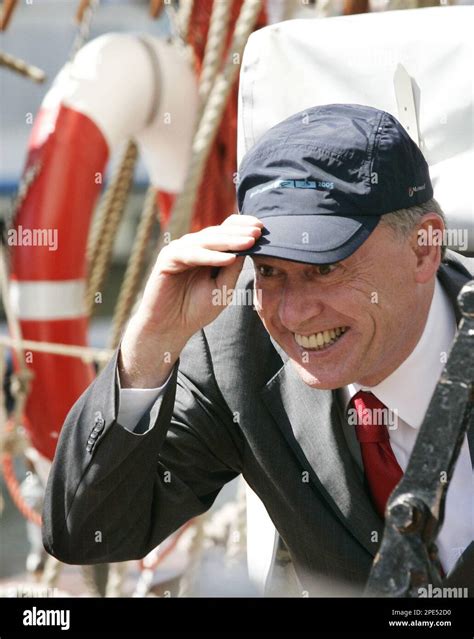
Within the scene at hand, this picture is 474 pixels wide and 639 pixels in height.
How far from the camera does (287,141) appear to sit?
125 centimetres

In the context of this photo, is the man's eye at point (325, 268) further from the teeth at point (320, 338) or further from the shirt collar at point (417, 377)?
the shirt collar at point (417, 377)

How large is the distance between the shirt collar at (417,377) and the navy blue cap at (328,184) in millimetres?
172

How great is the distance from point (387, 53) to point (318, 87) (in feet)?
0.33

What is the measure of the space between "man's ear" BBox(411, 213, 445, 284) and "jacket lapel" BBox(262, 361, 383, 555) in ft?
0.64

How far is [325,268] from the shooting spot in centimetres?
120

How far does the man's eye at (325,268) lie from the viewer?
3.94 feet

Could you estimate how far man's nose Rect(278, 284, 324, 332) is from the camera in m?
1.20

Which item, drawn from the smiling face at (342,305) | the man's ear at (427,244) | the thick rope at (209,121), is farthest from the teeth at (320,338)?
the thick rope at (209,121)

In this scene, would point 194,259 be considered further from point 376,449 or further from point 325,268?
point 376,449

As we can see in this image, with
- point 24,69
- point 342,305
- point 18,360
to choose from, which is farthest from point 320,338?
point 24,69

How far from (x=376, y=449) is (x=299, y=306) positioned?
0.24m

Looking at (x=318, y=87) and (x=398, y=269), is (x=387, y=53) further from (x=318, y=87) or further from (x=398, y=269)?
(x=398, y=269)

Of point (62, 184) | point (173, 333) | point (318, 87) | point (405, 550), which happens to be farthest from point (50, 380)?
point (405, 550)

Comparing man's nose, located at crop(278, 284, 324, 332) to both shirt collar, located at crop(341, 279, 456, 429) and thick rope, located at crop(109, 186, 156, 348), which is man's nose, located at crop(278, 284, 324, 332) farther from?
thick rope, located at crop(109, 186, 156, 348)
